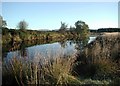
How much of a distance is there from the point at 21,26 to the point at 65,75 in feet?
150

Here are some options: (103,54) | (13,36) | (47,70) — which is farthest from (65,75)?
(13,36)

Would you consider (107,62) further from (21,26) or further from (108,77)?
(21,26)

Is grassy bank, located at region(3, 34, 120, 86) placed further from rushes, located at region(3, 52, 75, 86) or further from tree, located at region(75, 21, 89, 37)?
tree, located at region(75, 21, 89, 37)

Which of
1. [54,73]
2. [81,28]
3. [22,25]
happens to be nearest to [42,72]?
[54,73]

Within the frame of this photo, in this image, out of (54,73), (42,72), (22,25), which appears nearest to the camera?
(54,73)

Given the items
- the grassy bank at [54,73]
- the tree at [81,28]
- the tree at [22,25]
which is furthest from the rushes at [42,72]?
the tree at [81,28]

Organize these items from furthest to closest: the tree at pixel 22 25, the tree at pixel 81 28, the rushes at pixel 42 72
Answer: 1. the tree at pixel 81 28
2. the tree at pixel 22 25
3. the rushes at pixel 42 72

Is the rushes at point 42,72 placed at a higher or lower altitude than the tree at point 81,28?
higher

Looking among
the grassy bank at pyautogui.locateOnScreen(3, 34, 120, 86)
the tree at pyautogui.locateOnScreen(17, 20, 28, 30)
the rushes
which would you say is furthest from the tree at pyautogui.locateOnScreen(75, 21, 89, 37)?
the rushes

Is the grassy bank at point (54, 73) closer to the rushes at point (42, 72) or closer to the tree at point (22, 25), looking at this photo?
the rushes at point (42, 72)

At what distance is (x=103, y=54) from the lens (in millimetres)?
7656

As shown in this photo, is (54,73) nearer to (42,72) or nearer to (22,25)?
(42,72)

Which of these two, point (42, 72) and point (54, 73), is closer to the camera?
point (54, 73)

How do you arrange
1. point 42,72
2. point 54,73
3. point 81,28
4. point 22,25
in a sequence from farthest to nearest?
1. point 81,28
2. point 22,25
3. point 42,72
4. point 54,73
